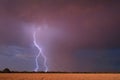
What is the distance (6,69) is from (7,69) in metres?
0.58

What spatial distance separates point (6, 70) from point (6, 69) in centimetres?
145

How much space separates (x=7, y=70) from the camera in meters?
151

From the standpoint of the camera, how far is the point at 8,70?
498 ft

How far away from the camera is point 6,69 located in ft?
498

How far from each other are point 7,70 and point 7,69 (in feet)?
3.97

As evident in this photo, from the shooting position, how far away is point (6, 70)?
150m

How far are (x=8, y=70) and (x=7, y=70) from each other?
745 millimetres

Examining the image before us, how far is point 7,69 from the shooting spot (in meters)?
A: 152

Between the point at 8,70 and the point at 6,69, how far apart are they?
3.83 feet

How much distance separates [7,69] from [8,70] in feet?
2.98

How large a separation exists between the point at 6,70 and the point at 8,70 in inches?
58.6
